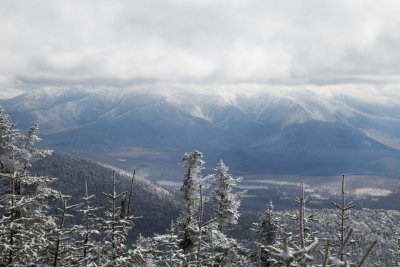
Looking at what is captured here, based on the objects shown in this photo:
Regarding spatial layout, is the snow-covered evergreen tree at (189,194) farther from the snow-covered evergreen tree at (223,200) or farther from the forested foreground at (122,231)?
the snow-covered evergreen tree at (223,200)

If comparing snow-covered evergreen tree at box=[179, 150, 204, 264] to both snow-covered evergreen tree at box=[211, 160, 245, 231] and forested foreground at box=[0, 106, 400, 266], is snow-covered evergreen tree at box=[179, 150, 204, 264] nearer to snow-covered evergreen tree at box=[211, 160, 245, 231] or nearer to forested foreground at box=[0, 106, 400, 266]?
forested foreground at box=[0, 106, 400, 266]

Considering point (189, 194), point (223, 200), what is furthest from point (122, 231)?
point (223, 200)

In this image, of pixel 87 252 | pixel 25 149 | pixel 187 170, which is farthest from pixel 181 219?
pixel 87 252

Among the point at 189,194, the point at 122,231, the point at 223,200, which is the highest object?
the point at 122,231

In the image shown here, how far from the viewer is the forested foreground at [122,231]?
920cm

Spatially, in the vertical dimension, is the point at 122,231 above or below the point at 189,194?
above

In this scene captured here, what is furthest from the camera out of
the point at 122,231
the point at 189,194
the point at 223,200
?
the point at 223,200

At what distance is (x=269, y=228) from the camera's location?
43.8m

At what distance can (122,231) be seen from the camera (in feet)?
55.4

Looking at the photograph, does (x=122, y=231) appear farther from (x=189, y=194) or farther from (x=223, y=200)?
(x=223, y=200)

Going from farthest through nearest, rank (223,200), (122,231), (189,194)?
(223,200) < (189,194) < (122,231)

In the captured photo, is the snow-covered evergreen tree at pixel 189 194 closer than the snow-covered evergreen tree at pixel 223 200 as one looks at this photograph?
Yes

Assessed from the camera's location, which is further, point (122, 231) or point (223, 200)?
point (223, 200)

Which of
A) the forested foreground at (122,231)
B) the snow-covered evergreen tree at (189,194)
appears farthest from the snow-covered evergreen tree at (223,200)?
the snow-covered evergreen tree at (189,194)
